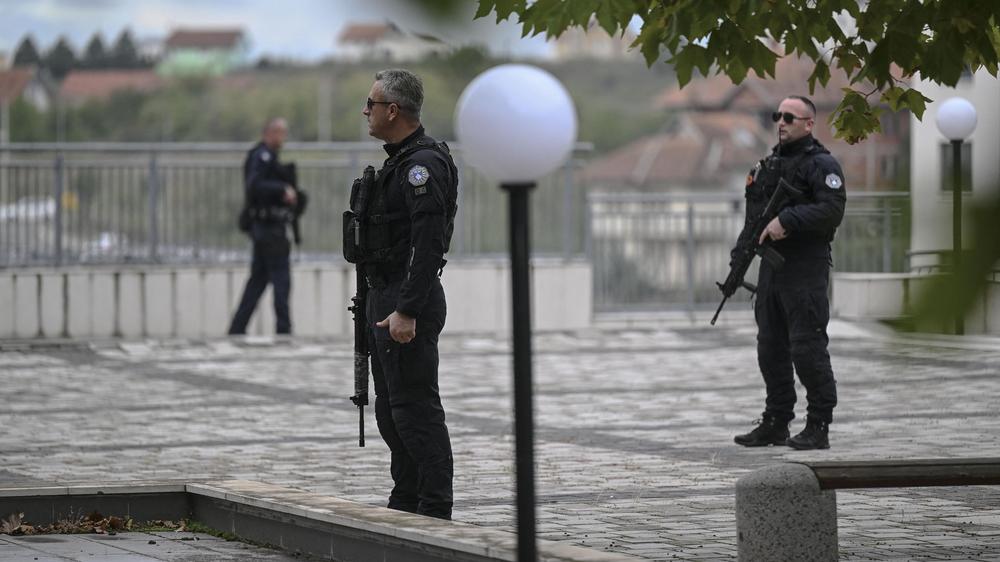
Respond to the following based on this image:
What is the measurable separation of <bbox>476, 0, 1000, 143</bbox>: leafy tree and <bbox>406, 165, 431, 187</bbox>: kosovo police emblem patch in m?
1.70

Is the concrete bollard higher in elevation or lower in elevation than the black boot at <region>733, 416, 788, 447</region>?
higher

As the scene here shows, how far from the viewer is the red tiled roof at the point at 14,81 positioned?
136cm

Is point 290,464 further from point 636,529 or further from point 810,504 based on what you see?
point 810,504

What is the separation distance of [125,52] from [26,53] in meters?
0.10

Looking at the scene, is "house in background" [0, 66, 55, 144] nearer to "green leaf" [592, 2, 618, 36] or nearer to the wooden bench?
"green leaf" [592, 2, 618, 36]

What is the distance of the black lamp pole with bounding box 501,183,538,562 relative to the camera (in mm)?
4469

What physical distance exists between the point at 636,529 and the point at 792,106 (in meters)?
3.17

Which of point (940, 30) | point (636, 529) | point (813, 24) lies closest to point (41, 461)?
point (636, 529)

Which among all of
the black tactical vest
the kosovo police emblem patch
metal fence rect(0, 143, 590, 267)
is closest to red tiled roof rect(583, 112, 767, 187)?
metal fence rect(0, 143, 590, 267)

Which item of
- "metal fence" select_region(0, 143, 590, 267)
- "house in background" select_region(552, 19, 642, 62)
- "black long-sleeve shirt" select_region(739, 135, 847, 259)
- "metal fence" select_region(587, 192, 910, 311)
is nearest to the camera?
"house in background" select_region(552, 19, 642, 62)

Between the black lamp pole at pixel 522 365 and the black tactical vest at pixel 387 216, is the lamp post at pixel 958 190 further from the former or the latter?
the black tactical vest at pixel 387 216

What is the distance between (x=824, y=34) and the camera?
3.91 m

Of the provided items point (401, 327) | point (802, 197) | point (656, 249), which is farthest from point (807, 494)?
point (656, 249)

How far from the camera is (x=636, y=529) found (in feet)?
22.2
